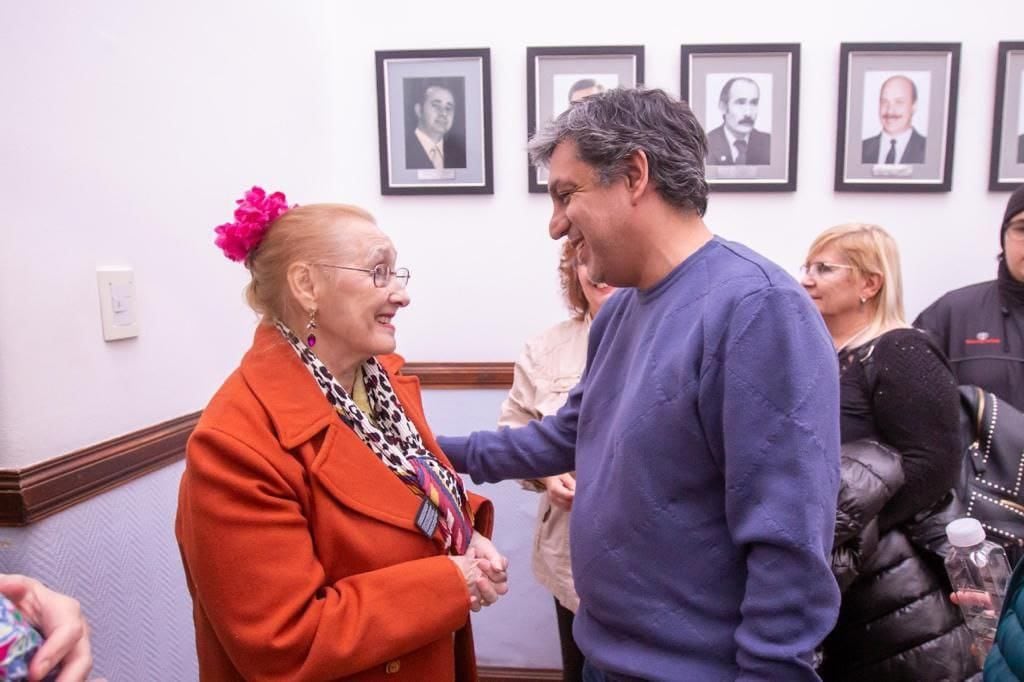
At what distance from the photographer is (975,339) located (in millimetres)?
1916

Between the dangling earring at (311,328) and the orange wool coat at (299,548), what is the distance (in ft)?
0.15

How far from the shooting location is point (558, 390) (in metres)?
1.83

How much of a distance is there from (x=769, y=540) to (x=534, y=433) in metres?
0.68

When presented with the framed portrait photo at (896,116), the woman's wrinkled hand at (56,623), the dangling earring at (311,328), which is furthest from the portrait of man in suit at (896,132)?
the woman's wrinkled hand at (56,623)

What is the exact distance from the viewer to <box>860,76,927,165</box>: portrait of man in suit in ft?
6.96

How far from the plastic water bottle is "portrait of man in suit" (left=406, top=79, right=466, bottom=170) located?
1771 millimetres

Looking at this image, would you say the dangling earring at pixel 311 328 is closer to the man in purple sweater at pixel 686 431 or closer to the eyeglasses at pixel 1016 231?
the man in purple sweater at pixel 686 431

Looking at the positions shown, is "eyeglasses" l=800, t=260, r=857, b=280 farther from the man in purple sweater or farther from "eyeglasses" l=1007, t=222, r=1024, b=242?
the man in purple sweater

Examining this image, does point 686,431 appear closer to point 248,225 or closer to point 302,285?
point 302,285

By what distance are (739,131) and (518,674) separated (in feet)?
6.76

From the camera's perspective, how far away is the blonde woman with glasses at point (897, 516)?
1.36 m

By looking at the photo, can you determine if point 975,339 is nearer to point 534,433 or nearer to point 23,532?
point 534,433

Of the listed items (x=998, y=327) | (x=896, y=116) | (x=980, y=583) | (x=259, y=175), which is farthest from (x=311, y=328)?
(x=896, y=116)

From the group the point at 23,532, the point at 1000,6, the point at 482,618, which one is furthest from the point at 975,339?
the point at 23,532
